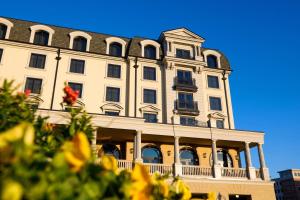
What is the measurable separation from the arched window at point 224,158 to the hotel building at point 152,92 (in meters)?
0.10

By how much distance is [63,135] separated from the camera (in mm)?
3588

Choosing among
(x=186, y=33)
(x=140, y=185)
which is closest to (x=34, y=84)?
(x=186, y=33)

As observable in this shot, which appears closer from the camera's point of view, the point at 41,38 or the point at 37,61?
the point at 37,61

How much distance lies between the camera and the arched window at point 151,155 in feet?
81.1

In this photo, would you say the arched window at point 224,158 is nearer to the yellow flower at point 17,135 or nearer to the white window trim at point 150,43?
the white window trim at point 150,43

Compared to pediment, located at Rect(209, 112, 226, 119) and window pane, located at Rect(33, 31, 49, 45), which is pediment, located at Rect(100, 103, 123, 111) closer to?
window pane, located at Rect(33, 31, 49, 45)

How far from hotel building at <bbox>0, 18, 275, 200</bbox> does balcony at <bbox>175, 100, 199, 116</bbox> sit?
0.11 meters

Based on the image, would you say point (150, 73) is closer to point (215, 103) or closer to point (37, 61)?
point (215, 103)

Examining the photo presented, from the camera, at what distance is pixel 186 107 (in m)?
28.0

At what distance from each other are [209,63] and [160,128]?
13.3 metres

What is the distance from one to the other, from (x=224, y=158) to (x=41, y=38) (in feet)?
75.3

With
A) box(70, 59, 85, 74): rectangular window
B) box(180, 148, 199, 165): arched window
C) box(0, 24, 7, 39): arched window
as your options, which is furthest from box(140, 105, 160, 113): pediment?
box(0, 24, 7, 39): arched window

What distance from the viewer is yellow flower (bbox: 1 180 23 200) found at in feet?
4.92

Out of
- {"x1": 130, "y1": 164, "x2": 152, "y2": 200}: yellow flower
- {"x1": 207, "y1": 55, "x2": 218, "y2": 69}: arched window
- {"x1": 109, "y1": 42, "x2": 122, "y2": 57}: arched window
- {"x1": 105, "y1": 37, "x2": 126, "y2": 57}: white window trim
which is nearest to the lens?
{"x1": 130, "y1": 164, "x2": 152, "y2": 200}: yellow flower
